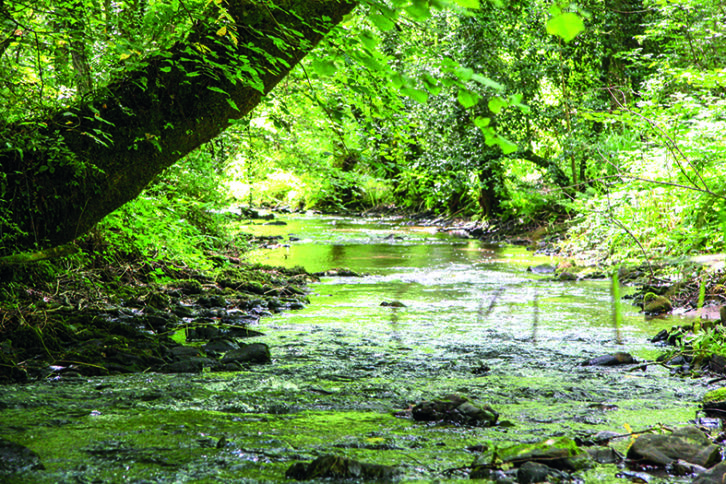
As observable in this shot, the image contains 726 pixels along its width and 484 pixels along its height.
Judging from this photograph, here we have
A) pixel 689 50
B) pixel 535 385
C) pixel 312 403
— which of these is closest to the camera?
pixel 312 403

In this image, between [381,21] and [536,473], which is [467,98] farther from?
[536,473]

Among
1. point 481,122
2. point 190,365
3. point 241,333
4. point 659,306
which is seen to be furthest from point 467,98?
point 659,306

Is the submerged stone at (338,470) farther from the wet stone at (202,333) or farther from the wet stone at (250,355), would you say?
the wet stone at (202,333)

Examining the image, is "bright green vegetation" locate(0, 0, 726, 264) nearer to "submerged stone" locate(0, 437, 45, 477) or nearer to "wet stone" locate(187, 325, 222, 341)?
"wet stone" locate(187, 325, 222, 341)

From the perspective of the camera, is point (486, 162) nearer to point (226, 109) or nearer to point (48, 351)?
point (226, 109)

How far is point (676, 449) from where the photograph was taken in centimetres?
269

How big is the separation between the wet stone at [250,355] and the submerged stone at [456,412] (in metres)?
1.60

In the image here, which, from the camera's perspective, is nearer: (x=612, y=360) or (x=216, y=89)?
(x=216, y=89)

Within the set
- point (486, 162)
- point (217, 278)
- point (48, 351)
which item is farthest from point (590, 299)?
point (486, 162)

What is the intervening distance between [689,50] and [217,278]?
985 cm

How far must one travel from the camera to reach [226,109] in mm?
4613

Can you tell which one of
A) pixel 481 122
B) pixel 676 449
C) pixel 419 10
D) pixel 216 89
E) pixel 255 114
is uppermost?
pixel 255 114

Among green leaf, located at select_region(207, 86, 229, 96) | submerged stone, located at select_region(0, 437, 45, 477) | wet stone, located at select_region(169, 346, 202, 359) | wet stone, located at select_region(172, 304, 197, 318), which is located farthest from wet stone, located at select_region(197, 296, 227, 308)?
submerged stone, located at select_region(0, 437, 45, 477)

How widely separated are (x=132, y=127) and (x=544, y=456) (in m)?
3.52
